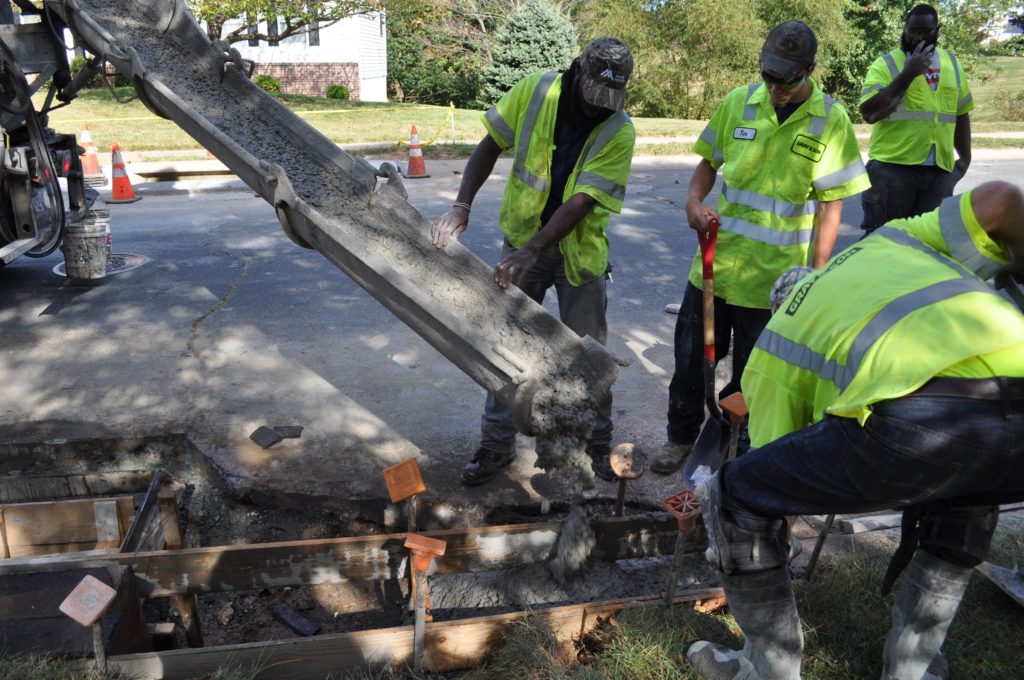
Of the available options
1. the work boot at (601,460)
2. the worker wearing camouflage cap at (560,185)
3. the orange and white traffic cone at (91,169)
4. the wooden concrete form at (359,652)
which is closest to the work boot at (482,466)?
the worker wearing camouflage cap at (560,185)

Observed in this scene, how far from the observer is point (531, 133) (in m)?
3.85

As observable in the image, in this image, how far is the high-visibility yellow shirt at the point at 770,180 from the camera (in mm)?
3686

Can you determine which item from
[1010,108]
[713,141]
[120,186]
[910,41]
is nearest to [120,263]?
[120,186]

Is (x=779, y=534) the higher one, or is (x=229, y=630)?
(x=779, y=534)

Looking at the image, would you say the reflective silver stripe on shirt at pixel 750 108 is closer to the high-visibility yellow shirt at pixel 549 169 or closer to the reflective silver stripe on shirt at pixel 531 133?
the high-visibility yellow shirt at pixel 549 169

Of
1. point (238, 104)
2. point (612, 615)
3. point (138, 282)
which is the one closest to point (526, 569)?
point (612, 615)

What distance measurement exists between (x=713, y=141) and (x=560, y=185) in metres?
0.78

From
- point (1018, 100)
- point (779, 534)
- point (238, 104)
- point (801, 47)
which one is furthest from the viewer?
point (1018, 100)

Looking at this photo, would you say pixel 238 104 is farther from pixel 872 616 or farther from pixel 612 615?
pixel 872 616

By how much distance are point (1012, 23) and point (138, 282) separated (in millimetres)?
34419

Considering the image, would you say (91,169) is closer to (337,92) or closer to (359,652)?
(359,652)

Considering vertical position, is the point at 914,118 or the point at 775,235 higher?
the point at 914,118

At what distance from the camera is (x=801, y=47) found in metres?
3.51

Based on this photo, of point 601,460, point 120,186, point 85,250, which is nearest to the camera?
point 601,460
